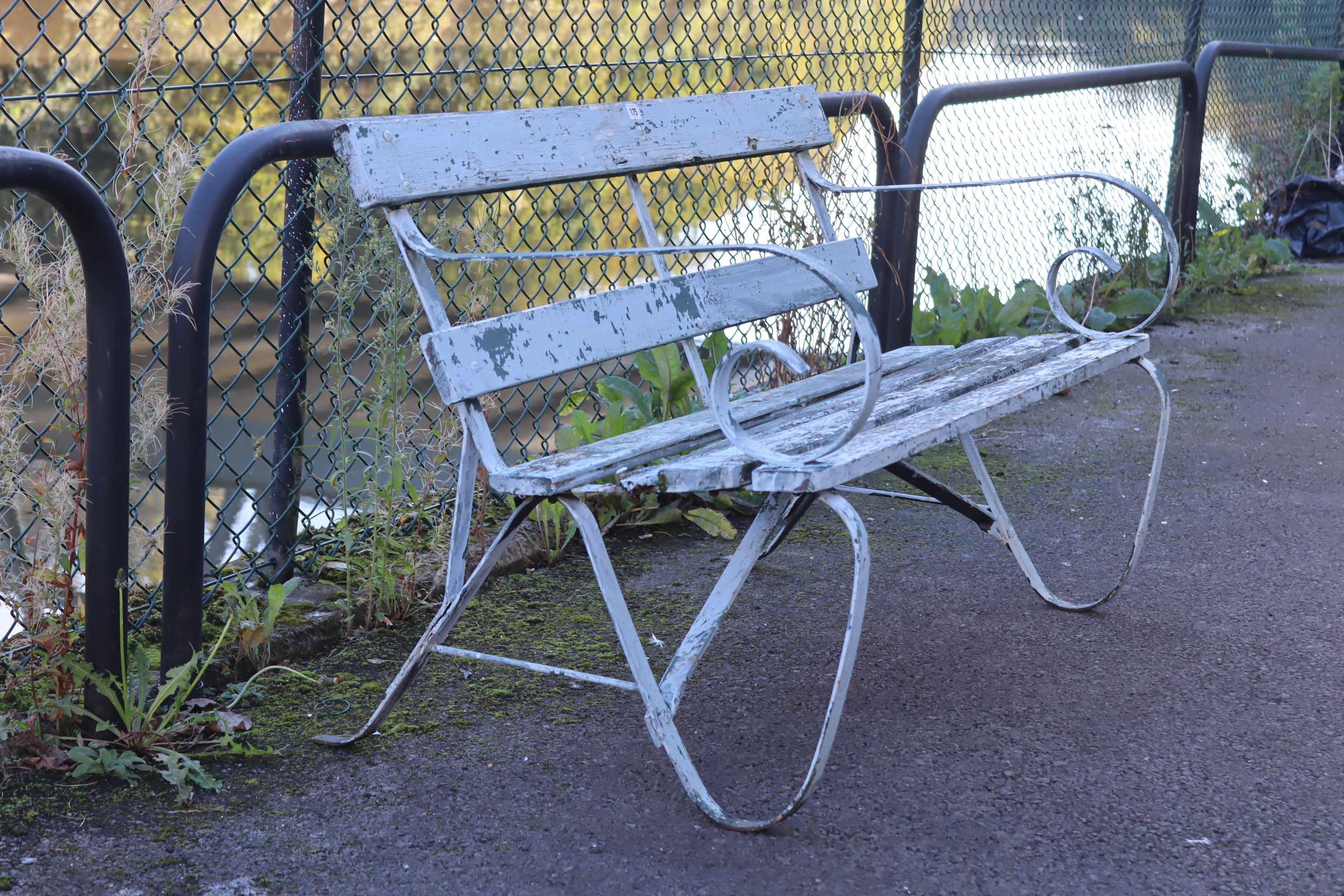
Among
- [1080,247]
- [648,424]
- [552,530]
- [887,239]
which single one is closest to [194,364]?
[552,530]

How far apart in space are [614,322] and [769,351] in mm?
620

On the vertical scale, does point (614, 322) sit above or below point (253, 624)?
above

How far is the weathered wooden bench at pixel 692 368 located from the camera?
1.81 metres

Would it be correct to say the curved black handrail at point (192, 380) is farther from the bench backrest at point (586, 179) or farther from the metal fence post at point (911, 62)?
the metal fence post at point (911, 62)

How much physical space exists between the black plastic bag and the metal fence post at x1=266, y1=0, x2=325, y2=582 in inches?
287

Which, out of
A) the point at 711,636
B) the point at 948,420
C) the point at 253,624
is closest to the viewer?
the point at 711,636

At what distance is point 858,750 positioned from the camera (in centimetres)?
220

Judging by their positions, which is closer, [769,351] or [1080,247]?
[769,351]

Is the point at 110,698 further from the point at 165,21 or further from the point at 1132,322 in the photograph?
the point at 1132,322

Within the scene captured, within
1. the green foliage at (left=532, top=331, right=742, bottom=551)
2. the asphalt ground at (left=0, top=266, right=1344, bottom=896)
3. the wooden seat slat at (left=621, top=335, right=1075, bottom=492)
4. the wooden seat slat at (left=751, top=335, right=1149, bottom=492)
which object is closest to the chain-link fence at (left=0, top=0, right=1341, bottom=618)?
the green foliage at (left=532, top=331, right=742, bottom=551)

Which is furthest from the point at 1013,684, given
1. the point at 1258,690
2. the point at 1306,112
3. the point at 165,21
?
the point at 1306,112

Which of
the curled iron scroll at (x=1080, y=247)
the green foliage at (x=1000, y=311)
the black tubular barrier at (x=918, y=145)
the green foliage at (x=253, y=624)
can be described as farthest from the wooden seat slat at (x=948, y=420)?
the green foliage at (x=1000, y=311)

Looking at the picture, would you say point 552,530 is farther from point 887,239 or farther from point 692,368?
point 887,239

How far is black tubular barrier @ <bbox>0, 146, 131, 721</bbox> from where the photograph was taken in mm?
1856
